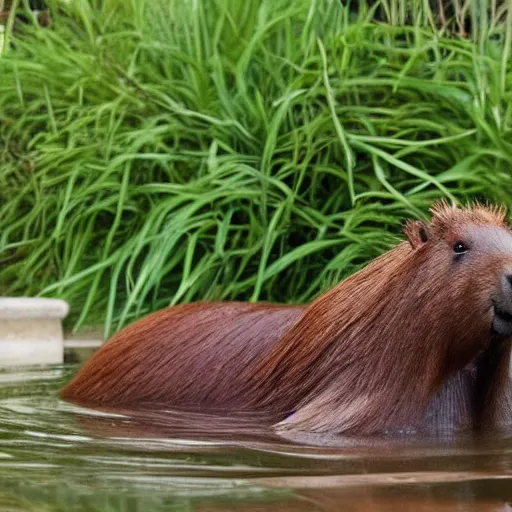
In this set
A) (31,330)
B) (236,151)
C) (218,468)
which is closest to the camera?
(218,468)

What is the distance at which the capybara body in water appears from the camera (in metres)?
4.25

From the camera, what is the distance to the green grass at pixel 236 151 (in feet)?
23.4

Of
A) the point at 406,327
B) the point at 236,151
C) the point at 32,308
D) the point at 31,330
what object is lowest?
the point at 31,330

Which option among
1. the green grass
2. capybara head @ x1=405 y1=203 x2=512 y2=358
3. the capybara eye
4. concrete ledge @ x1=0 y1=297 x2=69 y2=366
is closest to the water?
capybara head @ x1=405 y1=203 x2=512 y2=358

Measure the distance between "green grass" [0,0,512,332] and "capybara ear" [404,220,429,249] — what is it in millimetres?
2157

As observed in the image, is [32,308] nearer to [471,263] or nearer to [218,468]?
[471,263]

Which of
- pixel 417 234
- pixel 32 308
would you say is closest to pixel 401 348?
pixel 417 234

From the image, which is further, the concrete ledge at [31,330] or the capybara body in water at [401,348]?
the concrete ledge at [31,330]

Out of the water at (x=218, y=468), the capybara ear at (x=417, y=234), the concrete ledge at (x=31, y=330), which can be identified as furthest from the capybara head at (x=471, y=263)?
the concrete ledge at (x=31, y=330)

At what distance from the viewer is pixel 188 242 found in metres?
7.22

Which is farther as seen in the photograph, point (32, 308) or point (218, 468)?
point (32, 308)

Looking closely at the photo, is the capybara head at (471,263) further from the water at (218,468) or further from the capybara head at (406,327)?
the water at (218,468)

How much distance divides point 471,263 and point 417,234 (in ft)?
0.88

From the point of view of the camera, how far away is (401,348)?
4.42 m
